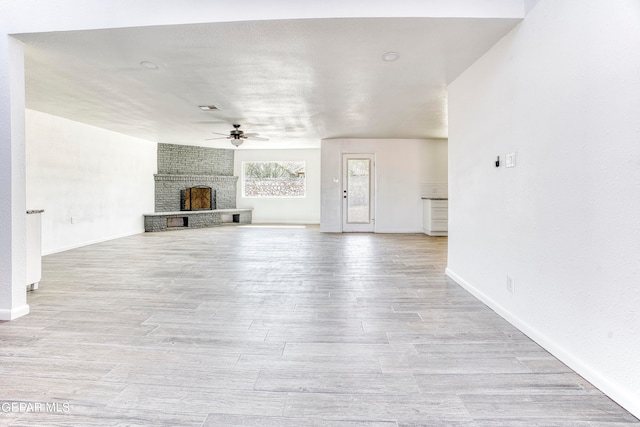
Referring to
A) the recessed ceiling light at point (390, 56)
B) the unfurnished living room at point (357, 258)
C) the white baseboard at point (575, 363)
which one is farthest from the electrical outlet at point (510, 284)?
the recessed ceiling light at point (390, 56)

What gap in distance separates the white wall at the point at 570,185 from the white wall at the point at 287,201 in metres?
7.45

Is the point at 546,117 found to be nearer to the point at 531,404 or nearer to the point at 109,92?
the point at 531,404

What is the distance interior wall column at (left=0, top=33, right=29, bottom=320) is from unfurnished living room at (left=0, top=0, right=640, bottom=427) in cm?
2

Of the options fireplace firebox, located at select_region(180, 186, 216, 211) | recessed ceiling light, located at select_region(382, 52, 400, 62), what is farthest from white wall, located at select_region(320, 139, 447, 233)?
recessed ceiling light, located at select_region(382, 52, 400, 62)

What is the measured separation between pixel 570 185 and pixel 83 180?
7.27m

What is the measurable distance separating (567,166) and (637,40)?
0.67 m

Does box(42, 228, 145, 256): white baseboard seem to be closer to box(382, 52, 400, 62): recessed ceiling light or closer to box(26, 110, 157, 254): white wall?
box(26, 110, 157, 254): white wall

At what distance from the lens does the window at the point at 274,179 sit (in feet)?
33.7

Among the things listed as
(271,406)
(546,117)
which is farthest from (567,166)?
(271,406)

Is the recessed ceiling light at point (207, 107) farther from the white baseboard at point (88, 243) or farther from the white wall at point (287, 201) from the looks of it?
the white wall at point (287, 201)

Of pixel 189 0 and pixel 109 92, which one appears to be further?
pixel 109 92

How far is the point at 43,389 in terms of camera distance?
163 cm

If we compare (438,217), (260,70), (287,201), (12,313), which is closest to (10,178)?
(12,313)

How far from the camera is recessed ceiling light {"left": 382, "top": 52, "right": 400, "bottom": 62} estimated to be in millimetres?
A: 2919
